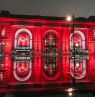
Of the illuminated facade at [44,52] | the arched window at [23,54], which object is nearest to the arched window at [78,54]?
the illuminated facade at [44,52]

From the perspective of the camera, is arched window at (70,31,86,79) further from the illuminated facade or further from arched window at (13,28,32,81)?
arched window at (13,28,32,81)

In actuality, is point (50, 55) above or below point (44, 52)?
below

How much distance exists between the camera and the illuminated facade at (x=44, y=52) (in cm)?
1267

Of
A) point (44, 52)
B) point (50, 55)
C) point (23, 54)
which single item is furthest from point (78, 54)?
point (23, 54)

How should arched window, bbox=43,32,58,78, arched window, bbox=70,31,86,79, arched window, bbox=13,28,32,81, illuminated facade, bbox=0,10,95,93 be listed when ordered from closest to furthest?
illuminated facade, bbox=0,10,95,93 < arched window, bbox=13,28,32,81 < arched window, bbox=43,32,58,78 < arched window, bbox=70,31,86,79

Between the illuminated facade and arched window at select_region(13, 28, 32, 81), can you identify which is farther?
arched window at select_region(13, 28, 32, 81)

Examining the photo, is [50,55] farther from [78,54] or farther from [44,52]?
[78,54]

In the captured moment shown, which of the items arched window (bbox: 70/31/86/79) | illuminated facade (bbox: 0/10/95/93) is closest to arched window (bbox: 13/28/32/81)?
illuminated facade (bbox: 0/10/95/93)

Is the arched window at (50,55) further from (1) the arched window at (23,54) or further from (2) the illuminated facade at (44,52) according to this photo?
(1) the arched window at (23,54)

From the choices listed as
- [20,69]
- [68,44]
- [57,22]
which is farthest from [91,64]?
[20,69]

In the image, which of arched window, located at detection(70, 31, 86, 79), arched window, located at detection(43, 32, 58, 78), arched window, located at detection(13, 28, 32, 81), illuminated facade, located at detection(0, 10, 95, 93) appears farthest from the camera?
arched window, located at detection(70, 31, 86, 79)

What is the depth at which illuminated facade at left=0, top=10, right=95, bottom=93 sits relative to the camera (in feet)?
41.6

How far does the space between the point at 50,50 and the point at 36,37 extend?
3.64 feet

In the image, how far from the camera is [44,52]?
1316 cm
